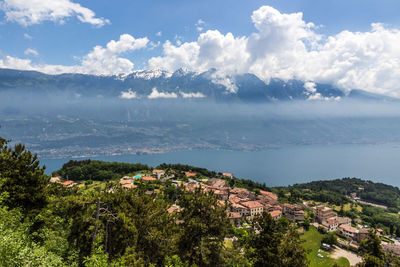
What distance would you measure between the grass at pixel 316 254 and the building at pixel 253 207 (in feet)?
27.0

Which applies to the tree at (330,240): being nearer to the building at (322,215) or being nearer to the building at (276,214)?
the building at (276,214)

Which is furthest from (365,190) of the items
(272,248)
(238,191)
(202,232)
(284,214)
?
(202,232)

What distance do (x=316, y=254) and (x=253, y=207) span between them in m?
12.7

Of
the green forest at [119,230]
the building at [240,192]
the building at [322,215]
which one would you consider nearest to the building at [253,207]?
the building at [240,192]

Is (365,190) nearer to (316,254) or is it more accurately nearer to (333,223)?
(333,223)

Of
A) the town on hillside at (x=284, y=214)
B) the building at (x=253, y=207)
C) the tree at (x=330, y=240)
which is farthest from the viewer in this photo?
the building at (x=253, y=207)

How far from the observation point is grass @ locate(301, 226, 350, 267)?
27.5 metres

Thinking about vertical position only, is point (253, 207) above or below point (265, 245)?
below

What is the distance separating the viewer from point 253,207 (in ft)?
134

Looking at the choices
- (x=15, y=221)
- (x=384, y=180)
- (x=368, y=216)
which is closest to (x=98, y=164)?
(x=15, y=221)

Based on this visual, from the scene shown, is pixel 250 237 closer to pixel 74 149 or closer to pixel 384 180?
pixel 384 180

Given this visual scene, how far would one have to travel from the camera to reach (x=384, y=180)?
119625 millimetres

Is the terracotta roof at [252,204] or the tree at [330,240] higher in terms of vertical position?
the terracotta roof at [252,204]

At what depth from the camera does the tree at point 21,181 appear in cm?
1212
